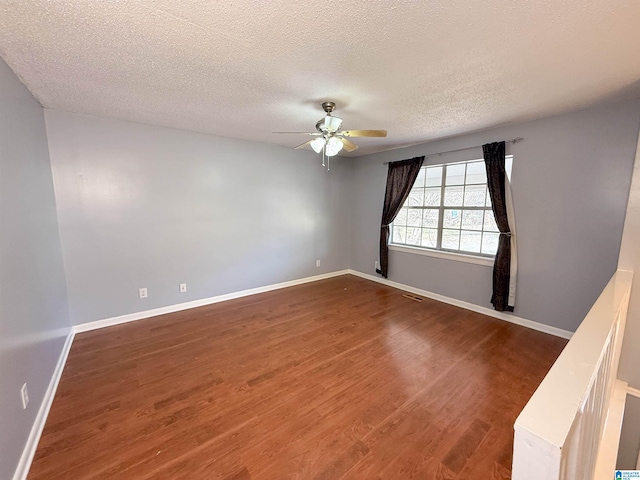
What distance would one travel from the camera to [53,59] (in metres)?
1.75

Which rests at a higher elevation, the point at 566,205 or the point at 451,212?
the point at 566,205

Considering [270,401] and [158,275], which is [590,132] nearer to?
[270,401]

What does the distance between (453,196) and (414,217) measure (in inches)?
28.3

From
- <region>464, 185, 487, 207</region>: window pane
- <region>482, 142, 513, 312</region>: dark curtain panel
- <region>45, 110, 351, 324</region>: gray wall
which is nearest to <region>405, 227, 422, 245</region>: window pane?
<region>464, 185, 487, 207</region>: window pane

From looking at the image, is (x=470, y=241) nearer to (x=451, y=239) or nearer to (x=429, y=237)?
(x=451, y=239)

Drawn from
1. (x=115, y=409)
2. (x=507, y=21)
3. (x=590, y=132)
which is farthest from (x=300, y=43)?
(x=590, y=132)

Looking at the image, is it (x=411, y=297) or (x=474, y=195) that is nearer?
(x=474, y=195)

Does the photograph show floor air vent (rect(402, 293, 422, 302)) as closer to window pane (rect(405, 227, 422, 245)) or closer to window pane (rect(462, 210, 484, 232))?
window pane (rect(405, 227, 422, 245))

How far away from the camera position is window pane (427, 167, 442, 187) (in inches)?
156

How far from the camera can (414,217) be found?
4363mm

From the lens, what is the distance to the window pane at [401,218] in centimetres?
450

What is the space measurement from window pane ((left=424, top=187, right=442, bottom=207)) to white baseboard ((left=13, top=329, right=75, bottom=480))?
4.59 metres

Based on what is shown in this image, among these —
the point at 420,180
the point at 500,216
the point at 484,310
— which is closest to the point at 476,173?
the point at 500,216

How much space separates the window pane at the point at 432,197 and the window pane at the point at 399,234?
1.96 ft
